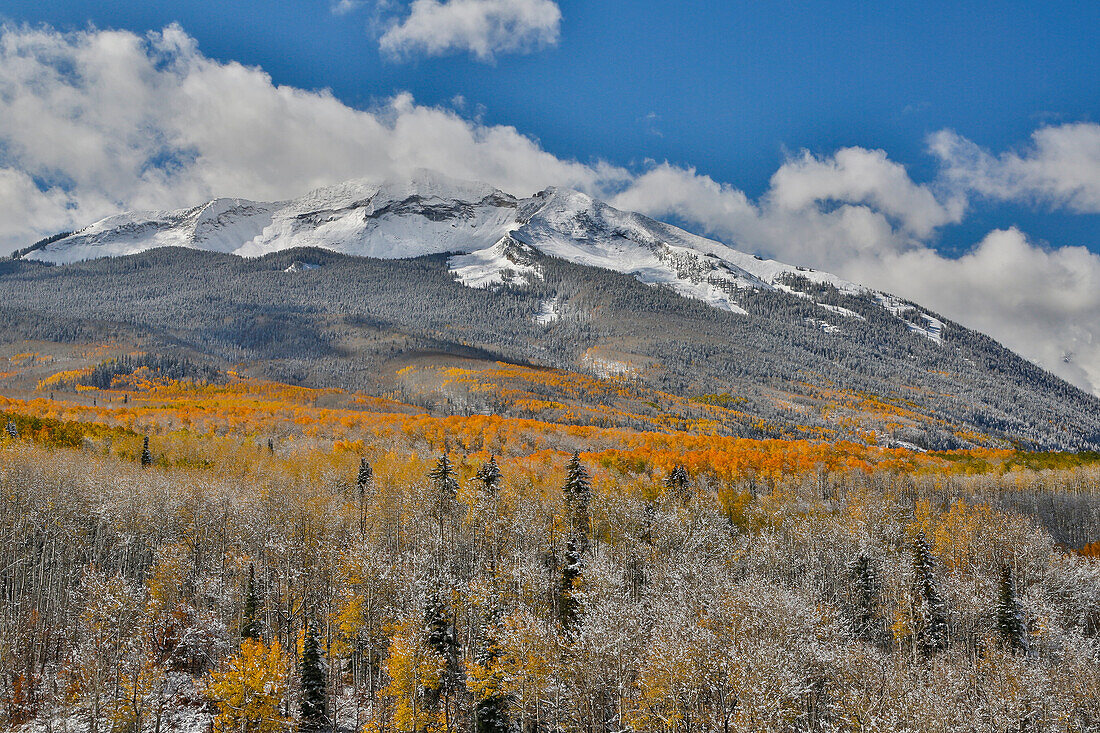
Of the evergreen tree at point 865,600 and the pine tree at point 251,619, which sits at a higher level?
the pine tree at point 251,619

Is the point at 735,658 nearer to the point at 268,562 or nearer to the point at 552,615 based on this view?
the point at 552,615

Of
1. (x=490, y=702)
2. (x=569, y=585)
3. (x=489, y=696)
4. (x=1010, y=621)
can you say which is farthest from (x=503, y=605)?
(x=1010, y=621)

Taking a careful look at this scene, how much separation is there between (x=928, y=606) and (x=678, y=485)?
40793mm

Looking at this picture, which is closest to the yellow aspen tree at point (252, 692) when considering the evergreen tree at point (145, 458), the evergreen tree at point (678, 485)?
the evergreen tree at point (678, 485)

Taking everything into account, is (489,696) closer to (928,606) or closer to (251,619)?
(251,619)

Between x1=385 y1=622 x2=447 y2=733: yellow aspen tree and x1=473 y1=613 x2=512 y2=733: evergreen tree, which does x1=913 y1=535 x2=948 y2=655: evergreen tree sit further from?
x1=385 y1=622 x2=447 y2=733: yellow aspen tree

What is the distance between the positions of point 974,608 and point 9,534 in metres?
92.4

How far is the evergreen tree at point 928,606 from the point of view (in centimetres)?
6191

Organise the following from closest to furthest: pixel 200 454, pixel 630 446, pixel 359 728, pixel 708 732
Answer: pixel 708 732 < pixel 359 728 < pixel 200 454 < pixel 630 446

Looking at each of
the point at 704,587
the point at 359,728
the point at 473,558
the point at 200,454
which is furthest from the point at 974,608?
the point at 200,454

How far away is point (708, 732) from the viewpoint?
133 ft

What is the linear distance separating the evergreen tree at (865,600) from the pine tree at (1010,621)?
11.1 metres

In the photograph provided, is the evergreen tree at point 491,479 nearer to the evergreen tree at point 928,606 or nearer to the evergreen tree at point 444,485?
the evergreen tree at point 444,485

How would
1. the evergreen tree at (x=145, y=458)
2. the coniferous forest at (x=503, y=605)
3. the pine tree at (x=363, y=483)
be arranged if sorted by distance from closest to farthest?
1. the coniferous forest at (x=503, y=605)
2. the pine tree at (x=363, y=483)
3. the evergreen tree at (x=145, y=458)
